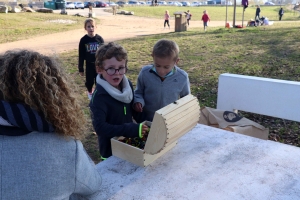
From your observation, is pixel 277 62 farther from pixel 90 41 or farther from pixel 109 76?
pixel 109 76

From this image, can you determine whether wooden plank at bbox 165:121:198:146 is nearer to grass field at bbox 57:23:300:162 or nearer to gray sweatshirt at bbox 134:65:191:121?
gray sweatshirt at bbox 134:65:191:121

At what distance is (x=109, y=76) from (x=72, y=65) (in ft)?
20.0

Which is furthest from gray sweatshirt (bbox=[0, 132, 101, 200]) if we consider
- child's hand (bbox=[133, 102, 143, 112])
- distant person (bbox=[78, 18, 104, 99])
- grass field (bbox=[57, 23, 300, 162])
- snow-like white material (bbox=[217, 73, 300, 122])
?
distant person (bbox=[78, 18, 104, 99])

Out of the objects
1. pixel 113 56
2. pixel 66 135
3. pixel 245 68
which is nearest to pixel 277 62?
pixel 245 68

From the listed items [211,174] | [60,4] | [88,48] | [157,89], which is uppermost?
[60,4]

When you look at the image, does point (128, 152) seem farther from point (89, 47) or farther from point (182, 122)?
point (89, 47)

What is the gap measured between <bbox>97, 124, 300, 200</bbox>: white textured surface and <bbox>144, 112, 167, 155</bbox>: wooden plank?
0.17 m

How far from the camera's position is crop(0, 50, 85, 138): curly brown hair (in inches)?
44.8

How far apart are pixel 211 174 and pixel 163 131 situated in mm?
382

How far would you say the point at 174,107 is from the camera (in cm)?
177

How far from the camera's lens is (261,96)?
9.67ft

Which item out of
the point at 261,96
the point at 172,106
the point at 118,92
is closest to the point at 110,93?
the point at 118,92

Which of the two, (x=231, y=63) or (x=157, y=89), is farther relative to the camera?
(x=231, y=63)

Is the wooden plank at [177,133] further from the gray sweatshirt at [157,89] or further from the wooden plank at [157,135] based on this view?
the gray sweatshirt at [157,89]
